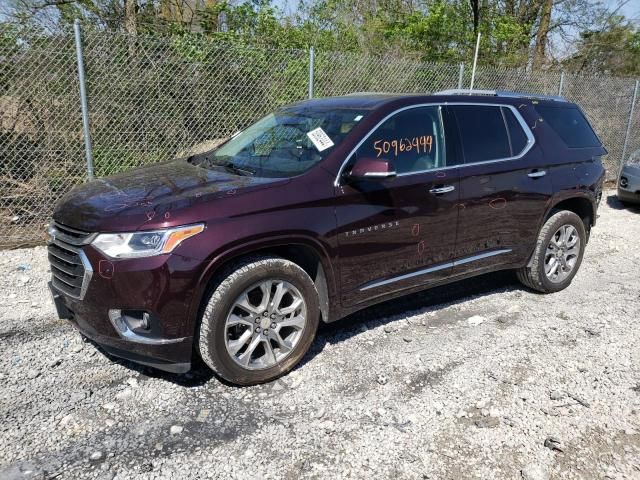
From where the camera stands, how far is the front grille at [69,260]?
9.55ft

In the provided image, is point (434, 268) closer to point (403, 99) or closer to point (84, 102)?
point (403, 99)

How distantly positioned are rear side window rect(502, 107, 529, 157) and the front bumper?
9.89 ft

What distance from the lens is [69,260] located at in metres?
3.04

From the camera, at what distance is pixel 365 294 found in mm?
3623

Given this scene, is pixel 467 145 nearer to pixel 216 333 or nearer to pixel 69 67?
pixel 216 333

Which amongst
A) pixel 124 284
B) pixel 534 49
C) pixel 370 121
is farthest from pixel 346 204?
pixel 534 49

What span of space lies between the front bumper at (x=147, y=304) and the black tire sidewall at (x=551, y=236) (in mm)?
3382

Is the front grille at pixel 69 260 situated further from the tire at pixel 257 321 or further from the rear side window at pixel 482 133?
the rear side window at pixel 482 133

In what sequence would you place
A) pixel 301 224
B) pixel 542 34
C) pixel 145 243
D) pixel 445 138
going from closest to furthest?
1. pixel 145 243
2. pixel 301 224
3. pixel 445 138
4. pixel 542 34

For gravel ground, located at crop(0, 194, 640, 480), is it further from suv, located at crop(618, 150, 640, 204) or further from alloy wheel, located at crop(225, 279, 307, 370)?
suv, located at crop(618, 150, 640, 204)

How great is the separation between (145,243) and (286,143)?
145cm

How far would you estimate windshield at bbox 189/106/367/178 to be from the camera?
3504 millimetres

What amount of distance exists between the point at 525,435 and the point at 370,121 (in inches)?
87.7

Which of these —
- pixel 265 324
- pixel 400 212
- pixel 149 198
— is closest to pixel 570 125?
pixel 400 212
